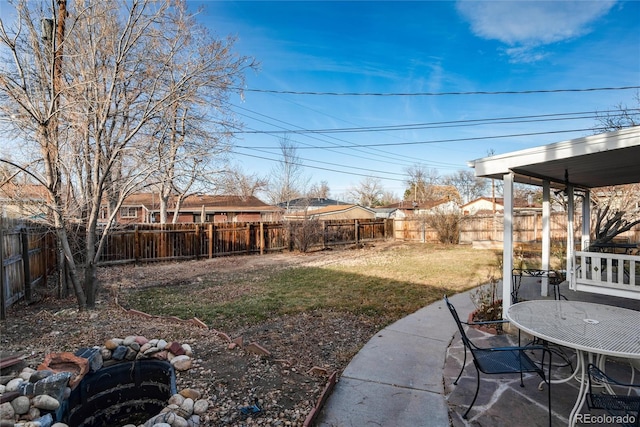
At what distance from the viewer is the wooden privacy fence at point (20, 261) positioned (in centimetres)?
477

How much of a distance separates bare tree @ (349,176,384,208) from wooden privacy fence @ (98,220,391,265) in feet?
98.6

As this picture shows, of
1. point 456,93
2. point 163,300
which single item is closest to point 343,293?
point 163,300

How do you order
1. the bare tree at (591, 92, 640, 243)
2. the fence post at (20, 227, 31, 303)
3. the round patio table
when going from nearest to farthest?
the round patio table, the fence post at (20, 227, 31, 303), the bare tree at (591, 92, 640, 243)

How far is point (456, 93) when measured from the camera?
12828 mm

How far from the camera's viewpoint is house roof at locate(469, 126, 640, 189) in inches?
128

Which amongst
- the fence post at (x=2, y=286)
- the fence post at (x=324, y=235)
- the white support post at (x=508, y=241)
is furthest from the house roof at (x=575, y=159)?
the fence post at (x=324, y=235)

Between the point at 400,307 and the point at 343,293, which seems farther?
the point at 343,293

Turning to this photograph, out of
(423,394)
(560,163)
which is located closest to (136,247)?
(423,394)

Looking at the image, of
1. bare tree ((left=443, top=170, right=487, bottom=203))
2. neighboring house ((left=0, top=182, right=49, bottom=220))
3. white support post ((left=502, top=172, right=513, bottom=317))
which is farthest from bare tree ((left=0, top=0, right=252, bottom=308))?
bare tree ((left=443, top=170, right=487, bottom=203))

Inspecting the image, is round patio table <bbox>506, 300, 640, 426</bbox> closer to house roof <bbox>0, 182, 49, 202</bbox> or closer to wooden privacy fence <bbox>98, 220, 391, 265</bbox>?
house roof <bbox>0, 182, 49, 202</bbox>

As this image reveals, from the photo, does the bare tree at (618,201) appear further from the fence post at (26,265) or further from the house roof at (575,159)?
the fence post at (26,265)

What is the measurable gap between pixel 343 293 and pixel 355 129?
13821 millimetres

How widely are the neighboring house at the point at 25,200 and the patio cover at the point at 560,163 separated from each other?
6.41 metres

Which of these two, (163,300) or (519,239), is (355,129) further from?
(163,300)
